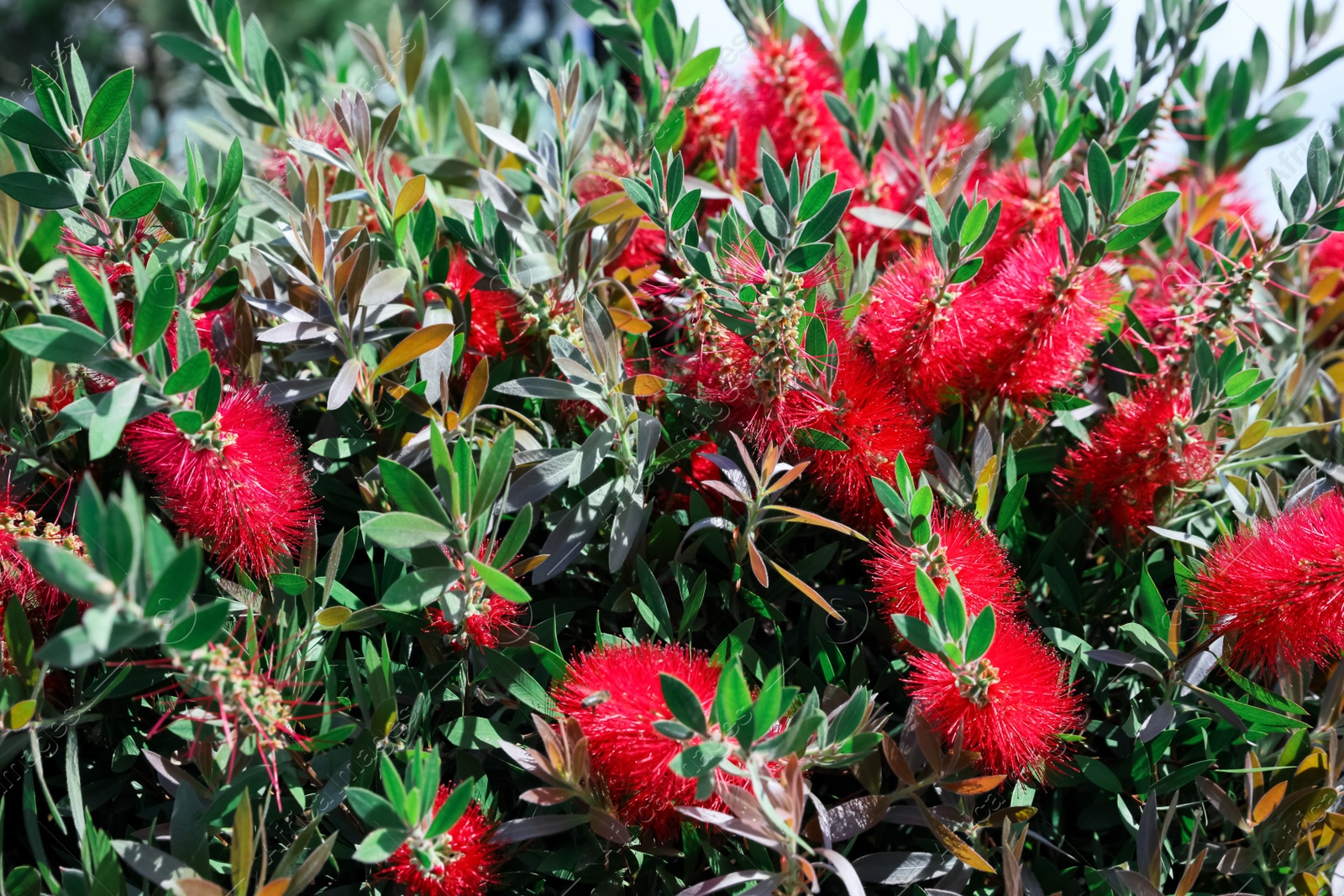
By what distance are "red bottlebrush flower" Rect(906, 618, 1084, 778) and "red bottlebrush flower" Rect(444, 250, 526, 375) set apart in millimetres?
410

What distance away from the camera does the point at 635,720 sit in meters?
0.59

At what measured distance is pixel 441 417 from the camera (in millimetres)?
715

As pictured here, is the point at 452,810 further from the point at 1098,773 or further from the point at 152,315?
the point at 1098,773

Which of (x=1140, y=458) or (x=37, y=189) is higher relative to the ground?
(x=37, y=189)

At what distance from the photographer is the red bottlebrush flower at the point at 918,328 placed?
694 mm

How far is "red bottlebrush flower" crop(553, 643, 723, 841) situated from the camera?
23.0 inches

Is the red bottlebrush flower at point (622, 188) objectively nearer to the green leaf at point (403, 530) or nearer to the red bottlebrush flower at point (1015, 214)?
the red bottlebrush flower at point (1015, 214)

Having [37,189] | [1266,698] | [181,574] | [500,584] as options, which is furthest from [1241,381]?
[37,189]

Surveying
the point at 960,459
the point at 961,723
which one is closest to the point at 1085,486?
the point at 960,459

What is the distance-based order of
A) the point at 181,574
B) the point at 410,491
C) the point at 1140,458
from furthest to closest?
the point at 1140,458 < the point at 410,491 < the point at 181,574

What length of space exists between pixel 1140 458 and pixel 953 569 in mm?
211

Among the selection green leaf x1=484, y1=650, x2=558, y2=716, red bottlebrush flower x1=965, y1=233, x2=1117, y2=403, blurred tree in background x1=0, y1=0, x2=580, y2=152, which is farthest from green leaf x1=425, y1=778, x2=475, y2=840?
blurred tree in background x1=0, y1=0, x2=580, y2=152

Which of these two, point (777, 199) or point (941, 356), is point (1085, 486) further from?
point (777, 199)

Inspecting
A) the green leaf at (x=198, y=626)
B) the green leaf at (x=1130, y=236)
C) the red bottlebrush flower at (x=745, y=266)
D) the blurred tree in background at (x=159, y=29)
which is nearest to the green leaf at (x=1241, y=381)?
the green leaf at (x=1130, y=236)
